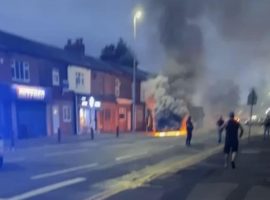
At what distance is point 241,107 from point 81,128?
16.1 meters

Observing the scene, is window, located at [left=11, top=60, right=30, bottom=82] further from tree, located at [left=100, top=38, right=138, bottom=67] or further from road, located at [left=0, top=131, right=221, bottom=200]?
tree, located at [left=100, top=38, right=138, bottom=67]

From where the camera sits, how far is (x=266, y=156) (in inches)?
674

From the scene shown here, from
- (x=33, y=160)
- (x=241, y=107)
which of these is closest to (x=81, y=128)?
(x=241, y=107)

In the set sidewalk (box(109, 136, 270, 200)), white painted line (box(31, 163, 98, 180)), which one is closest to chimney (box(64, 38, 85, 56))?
white painted line (box(31, 163, 98, 180))

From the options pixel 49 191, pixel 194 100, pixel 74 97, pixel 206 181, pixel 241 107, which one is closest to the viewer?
pixel 49 191

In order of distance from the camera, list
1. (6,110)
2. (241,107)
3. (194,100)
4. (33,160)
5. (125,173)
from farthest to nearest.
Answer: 1. (194,100)
2. (6,110)
3. (241,107)
4. (33,160)
5. (125,173)

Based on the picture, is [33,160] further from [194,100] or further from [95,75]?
[95,75]

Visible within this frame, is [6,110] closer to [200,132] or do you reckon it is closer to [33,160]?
[200,132]

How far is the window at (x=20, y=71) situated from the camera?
33.4 meters

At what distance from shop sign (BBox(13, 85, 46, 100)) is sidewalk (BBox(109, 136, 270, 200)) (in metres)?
22.0

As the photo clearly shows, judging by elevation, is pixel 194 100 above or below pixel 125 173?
above

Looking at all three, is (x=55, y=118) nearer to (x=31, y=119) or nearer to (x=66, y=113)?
(x=66, y=113)

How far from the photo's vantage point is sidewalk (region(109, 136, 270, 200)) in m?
8.71

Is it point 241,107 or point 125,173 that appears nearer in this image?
point 125,173
